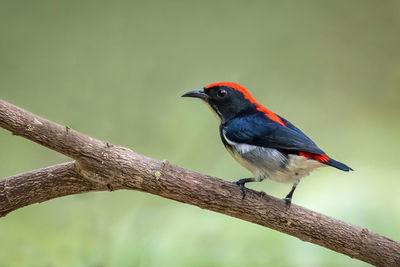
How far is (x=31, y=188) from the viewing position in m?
2.51

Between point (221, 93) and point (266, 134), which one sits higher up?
point (221, 93)

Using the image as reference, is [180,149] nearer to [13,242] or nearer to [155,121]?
[155,121]

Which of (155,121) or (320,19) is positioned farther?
(320,19)

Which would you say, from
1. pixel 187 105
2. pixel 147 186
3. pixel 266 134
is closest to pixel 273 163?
pixel 266 134

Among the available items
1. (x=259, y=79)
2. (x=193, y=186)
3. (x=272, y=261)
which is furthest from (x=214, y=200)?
(x=259, y=79)

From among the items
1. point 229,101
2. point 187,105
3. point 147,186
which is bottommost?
point 147,186

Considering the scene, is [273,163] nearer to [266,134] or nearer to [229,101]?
[266,134]

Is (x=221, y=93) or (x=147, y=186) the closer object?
(x=147, y=186)

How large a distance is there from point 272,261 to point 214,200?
1.66 metres

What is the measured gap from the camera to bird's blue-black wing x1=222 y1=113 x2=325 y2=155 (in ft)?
8.65

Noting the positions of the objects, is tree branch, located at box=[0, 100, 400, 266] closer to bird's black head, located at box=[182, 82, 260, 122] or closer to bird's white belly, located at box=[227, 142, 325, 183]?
bird's white belly, located at box=[227, 142, 325, 183]

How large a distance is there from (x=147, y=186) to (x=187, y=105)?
7.01 ft

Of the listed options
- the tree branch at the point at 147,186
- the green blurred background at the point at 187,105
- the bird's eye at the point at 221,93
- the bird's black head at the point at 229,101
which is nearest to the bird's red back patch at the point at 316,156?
the tree branch at the point at 147,186

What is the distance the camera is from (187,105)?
455 centimetres
